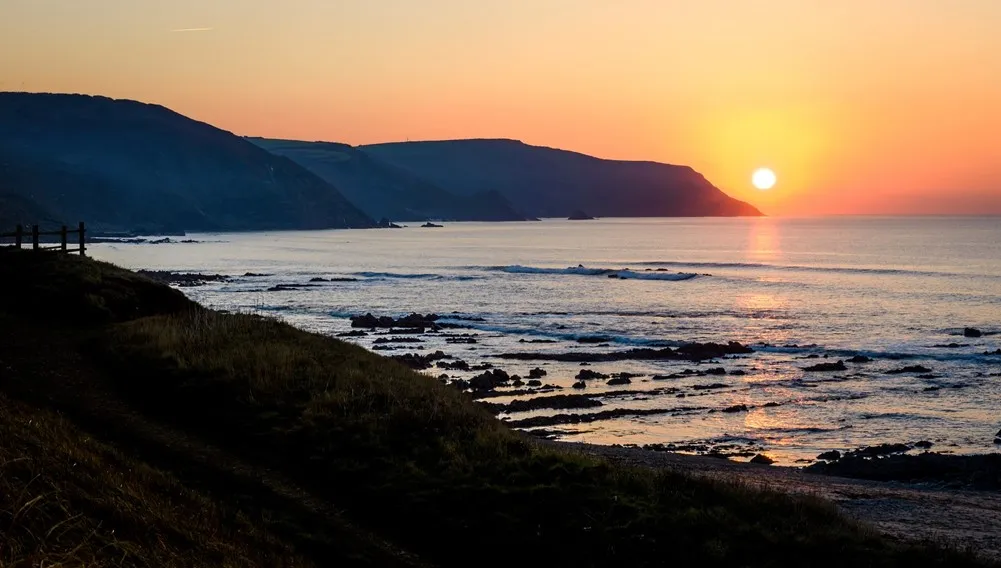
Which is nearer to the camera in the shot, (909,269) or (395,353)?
(395,353)

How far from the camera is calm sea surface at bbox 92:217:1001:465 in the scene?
32719 millimetres

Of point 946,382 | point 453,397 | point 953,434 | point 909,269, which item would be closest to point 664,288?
point 909,269

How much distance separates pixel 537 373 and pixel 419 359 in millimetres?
6954

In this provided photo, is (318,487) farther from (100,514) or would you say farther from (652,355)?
(652,355)

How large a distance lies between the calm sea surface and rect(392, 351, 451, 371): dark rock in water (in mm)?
1336

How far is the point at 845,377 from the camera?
43312mm

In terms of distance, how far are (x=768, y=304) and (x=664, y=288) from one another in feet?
55.3

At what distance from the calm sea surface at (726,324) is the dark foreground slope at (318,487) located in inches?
538

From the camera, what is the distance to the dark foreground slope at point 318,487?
9961mm

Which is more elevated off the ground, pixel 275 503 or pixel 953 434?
pixel 275 503

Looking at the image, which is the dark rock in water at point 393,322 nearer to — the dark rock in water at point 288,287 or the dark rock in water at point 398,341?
the dark rock in water at point 398,341

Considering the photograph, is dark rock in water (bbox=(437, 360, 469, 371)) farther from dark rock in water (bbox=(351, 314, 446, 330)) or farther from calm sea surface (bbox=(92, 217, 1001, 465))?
dark rock in water (bbox=(351, 314, 446, 330))

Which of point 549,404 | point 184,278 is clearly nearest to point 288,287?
point 184,278

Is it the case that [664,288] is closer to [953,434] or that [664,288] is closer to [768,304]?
[768,304]
